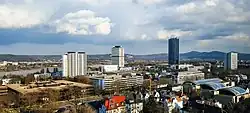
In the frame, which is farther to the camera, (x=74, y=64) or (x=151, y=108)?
(x=74, y=64)

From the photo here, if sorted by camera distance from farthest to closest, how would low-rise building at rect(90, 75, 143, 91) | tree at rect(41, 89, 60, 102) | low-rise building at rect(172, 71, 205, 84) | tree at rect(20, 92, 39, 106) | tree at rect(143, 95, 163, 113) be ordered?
low-rise building at rect(172, 71, 205, 84)
low-rise building at rect(90, 75, 143, 91)
tree at rect(41, 89, 60, 102)
tree at rect(20, 92, 39, 106)
tree at rect(143, 95, 163, 113)

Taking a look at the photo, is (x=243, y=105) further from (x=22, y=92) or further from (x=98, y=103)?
(x=22, y=92)

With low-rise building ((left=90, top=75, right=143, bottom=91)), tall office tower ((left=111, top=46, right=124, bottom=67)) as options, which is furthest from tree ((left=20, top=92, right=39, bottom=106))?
tall office tower ((left=111, top=46, right=124, bottom=67))

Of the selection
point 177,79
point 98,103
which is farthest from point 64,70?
point 98,103

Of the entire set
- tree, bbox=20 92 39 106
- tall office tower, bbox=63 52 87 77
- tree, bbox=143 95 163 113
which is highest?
tall office tower, bbox=63 52 87 77

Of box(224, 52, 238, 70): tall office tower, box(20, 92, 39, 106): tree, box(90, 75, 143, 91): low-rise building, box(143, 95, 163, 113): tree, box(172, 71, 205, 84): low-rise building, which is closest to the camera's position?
box(143, 95, 163, 113): tree

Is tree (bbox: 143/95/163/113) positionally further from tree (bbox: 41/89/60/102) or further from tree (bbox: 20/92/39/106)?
tree (bbox: 20/92/39/106)

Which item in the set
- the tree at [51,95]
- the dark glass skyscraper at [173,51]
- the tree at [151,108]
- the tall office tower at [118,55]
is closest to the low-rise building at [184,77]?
the tree at [51,95]

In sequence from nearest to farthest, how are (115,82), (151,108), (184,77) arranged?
(151,108) → (115,82) → (184,77)

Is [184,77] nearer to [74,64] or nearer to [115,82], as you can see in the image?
[115,82]

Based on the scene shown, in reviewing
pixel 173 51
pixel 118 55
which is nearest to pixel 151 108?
pixel 118 55
